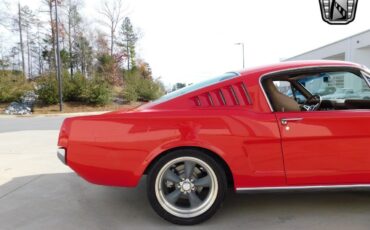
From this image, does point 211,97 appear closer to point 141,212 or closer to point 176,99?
point 176,99

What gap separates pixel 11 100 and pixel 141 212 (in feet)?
88.4

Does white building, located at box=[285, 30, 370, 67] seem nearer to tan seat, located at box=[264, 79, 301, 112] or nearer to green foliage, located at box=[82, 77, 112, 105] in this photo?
green foliage, located at box=[82, 77, 112, 105]

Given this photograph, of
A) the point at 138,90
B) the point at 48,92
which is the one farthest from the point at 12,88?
the point at 138,90

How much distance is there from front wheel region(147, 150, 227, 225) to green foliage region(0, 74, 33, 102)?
27076 millimetres

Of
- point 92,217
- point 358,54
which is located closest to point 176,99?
point 92,217

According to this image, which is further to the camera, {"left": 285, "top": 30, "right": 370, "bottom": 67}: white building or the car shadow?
{"left": 285, "top": 30, "right": 370, "bottom": 67}: white building

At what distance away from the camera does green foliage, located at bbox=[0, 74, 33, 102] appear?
1029 inches

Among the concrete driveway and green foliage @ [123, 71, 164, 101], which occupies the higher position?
green foliage @ [123, 71, 164, 101]

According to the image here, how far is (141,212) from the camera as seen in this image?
10.8 feet

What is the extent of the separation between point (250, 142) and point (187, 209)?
873mm

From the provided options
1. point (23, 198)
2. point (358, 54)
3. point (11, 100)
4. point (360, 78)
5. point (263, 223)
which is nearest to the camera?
point (263, 223)

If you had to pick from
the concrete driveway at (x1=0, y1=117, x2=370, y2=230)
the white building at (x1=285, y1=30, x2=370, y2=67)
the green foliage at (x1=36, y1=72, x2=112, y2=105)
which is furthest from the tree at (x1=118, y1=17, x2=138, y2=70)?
the concrete driveway at (x1=0, y1=117, x2=370, y2=230)

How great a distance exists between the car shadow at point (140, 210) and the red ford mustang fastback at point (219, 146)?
1.06ft

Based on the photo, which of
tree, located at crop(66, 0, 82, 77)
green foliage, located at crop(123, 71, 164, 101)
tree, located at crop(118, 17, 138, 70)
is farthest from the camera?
tree, located at crop(118, 17, 138, 70)
